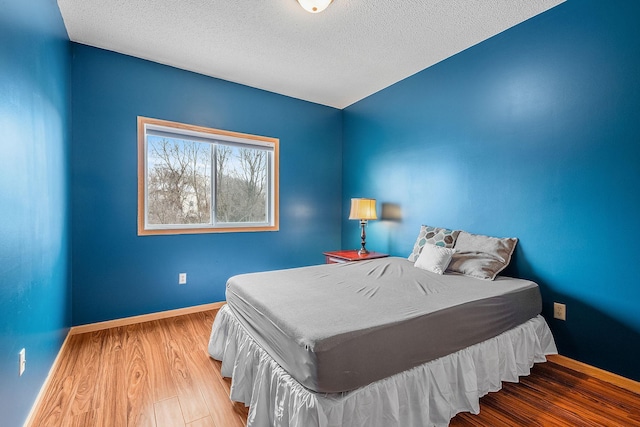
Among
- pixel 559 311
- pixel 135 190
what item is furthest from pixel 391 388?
pixel 135 190

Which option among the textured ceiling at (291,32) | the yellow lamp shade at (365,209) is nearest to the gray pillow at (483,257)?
the yellow lamp shade at (365,209)

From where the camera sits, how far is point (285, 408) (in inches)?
50.5

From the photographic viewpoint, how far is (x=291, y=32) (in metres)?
2.47

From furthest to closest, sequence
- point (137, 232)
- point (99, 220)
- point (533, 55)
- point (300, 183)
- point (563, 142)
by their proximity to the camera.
Result: point (300, 183), point (137, 232), point (99, 220), point (533, 55), point (563, 142)

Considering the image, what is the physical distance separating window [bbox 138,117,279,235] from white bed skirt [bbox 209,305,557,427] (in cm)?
172

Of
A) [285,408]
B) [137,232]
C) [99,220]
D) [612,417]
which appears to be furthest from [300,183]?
[612,417]

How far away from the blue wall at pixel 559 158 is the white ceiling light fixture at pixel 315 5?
1.54 metres

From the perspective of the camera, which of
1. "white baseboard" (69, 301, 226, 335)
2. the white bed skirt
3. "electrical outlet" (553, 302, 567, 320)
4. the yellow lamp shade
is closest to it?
the white bed skirt

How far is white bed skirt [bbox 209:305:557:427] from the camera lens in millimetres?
1215

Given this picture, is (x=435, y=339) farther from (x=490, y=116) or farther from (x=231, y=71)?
(x=231, y=71)

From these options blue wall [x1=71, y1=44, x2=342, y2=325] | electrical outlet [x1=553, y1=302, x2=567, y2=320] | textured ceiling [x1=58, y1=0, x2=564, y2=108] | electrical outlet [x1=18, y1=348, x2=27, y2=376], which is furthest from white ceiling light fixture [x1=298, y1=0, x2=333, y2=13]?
electrical outlet [x1=553, y1=302, x2=567, y2=320]

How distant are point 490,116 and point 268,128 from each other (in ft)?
8.12

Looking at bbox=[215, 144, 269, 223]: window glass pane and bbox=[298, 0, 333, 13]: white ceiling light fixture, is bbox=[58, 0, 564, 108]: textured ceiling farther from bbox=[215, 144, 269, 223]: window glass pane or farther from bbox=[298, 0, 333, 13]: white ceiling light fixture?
bbox=[215, 144, 269, 223]: window glass pane

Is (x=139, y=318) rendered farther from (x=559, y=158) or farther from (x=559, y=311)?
(x=559, y=158)
